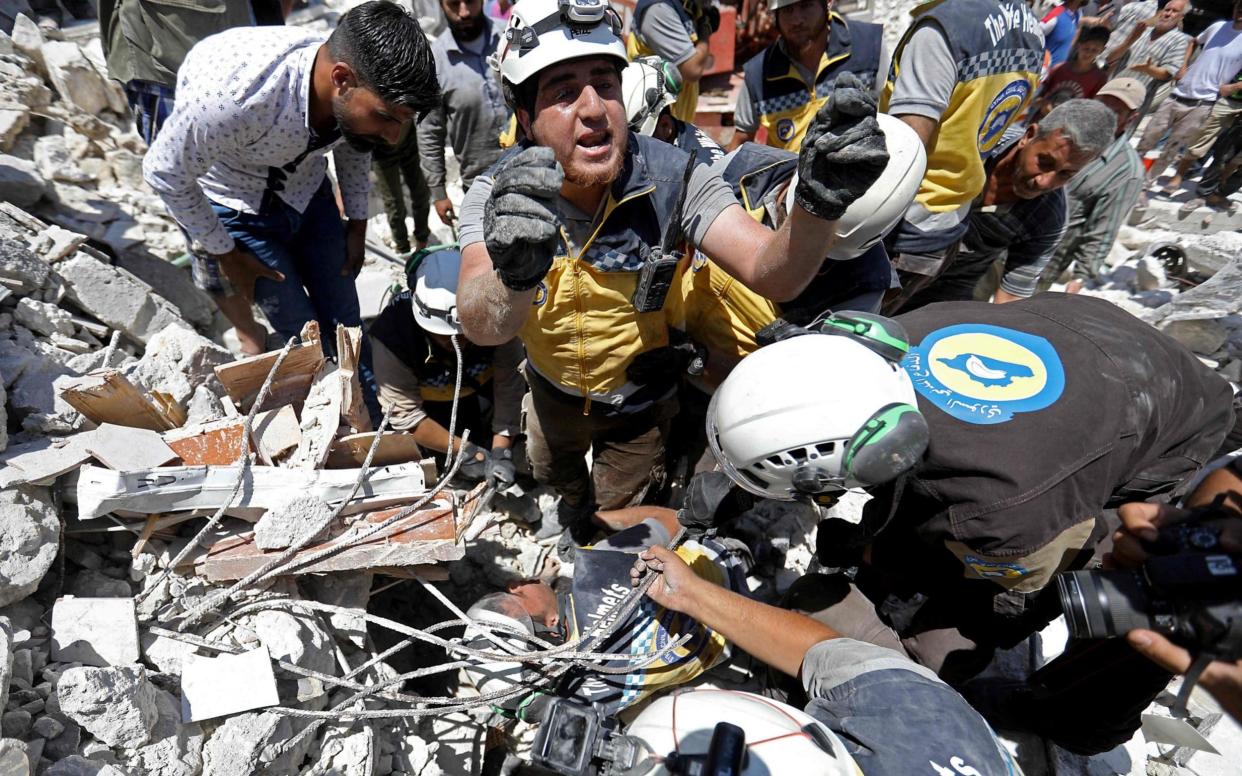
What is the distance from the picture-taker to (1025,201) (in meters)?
3.63

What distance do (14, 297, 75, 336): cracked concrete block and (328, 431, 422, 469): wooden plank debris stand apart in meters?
1.47

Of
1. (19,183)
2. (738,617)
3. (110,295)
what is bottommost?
(738,617)

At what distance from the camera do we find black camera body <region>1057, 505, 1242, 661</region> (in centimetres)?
155

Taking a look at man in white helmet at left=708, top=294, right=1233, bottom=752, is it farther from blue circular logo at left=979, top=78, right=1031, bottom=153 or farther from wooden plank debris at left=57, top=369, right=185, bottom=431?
wooden plank debris at left=57, top=369, right=185, bottom=431

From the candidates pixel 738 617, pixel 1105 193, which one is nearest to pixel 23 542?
pixel 738 617

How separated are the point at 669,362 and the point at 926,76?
6.03ft

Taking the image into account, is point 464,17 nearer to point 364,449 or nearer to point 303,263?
point 303,263

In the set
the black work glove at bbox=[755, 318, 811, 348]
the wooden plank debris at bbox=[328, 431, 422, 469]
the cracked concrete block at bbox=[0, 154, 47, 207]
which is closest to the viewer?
the black work glove at bbox=[755, 318, 811, 348]

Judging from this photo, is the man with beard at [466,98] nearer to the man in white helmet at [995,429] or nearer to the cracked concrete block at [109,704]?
the man in white helmet at [995,429]

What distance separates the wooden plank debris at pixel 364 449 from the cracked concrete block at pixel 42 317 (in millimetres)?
1474

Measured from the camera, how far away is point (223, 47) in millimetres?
2455

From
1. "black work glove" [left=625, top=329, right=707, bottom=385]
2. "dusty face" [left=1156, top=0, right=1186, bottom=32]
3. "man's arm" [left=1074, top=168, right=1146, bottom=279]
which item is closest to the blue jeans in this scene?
"black work glove" [left=625, top=329, right=707, bottom=385]

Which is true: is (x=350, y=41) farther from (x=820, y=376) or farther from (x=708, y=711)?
(x=708, y=711)

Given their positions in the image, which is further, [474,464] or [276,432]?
[474,464]
